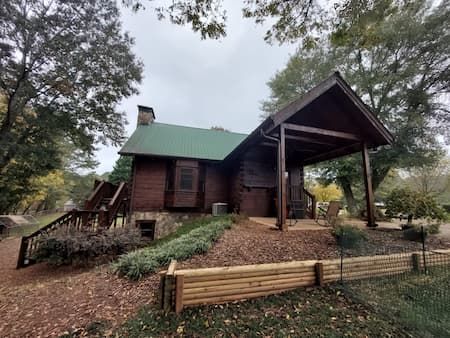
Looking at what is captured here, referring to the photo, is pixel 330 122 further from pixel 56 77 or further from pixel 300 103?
pixel 56 77

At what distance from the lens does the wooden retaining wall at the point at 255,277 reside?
2.57 m

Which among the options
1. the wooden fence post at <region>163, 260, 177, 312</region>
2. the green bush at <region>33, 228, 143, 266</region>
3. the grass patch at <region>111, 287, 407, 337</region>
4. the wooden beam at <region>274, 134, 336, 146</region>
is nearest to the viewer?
the grass patch at <region>111, 287, 407, 337</region>

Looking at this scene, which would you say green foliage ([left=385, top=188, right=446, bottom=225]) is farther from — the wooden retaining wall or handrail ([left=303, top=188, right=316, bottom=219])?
the wooden retaining wall

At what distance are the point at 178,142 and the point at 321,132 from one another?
723 centimetres

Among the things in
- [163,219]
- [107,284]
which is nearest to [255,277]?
[107,284]

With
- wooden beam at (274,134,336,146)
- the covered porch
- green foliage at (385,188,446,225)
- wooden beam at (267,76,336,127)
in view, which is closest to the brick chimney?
the covered porch

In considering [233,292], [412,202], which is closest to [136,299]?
[233,292]

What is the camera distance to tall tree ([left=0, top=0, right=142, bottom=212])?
28.7 feet

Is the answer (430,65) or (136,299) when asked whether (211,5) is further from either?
(430,65)

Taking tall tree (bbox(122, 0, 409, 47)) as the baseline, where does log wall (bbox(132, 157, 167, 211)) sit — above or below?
below

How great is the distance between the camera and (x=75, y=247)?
5.32 metres

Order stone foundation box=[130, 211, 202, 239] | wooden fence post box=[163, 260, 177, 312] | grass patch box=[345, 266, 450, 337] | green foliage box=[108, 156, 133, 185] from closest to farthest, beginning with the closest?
grass patch box=[345, 266, 450, 337] < wooden fence post box=[163, 260, 177, 312] < stone foundation box=[130, 211, 202, 239] < green foliage box=[108, 156, 133, 185]

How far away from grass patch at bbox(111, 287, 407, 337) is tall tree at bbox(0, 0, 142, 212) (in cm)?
1161

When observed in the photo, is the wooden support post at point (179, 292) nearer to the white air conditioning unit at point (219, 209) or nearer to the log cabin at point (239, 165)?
the log cabin at point (239, 165)
